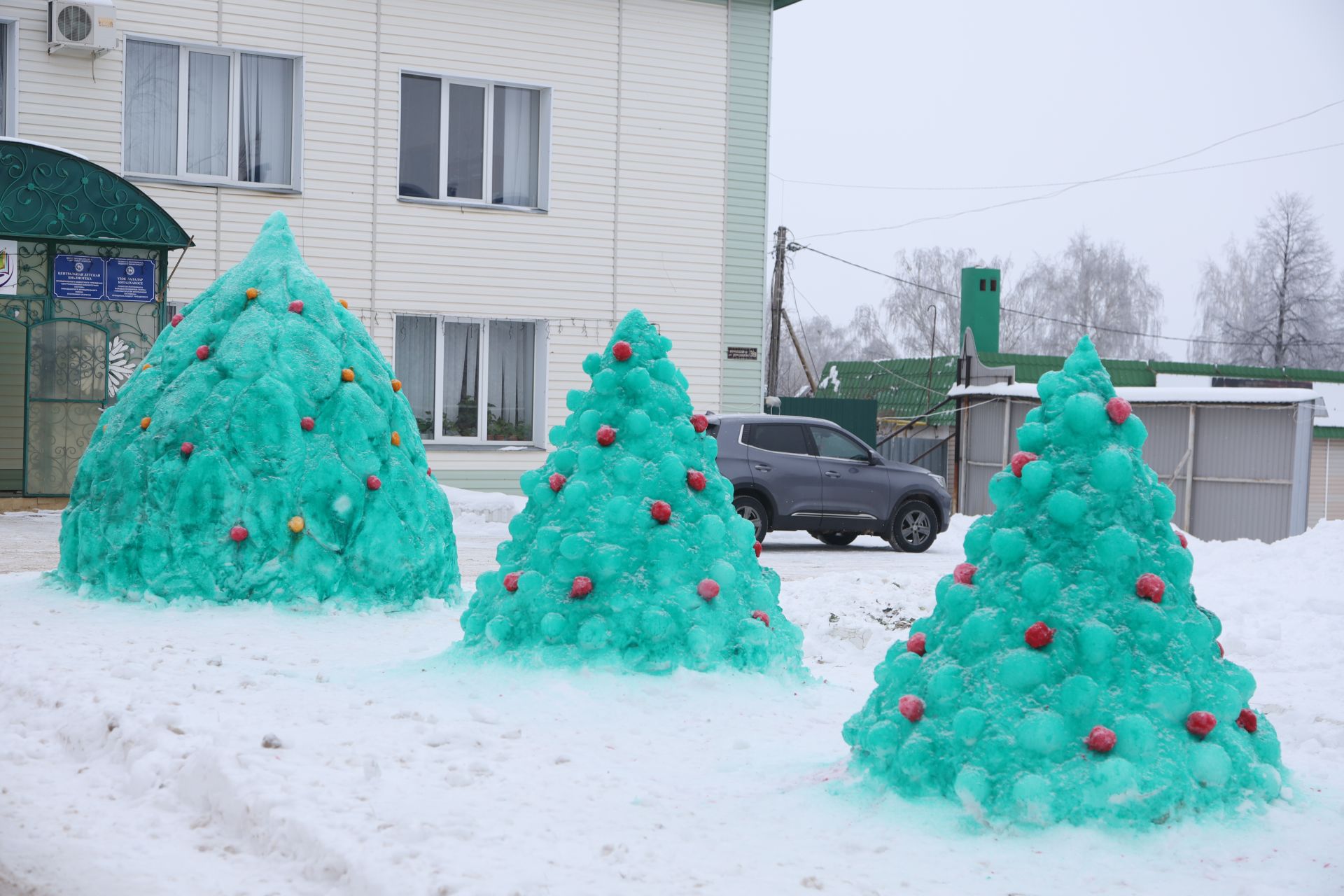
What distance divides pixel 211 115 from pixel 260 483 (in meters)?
11.0

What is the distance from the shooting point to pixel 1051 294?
6969cm

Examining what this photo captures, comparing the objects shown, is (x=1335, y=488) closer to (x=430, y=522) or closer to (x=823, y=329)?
(x=430, y=522)

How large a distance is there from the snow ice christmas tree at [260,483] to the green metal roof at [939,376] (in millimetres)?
18835

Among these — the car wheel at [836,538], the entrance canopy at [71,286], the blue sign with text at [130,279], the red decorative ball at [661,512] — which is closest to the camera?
the red decorative ball at [661,512]

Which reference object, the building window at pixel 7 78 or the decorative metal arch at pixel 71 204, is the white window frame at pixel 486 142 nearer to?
the decorative metal arch at pixel 71 204

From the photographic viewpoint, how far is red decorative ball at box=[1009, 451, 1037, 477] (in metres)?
4.86

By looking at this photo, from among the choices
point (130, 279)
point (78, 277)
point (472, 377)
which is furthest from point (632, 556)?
point (472, 377)

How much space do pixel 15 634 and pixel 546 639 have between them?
3.24 m

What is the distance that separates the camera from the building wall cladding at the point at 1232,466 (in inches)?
730

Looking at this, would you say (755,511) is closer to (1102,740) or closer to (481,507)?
(481,507)

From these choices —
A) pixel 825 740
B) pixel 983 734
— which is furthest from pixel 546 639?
pixel 983 734

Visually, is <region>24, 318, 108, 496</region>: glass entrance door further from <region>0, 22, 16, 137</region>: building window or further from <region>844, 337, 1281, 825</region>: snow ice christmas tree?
<region>844, 337, 1281, 825</region>: snow ice christmas tree

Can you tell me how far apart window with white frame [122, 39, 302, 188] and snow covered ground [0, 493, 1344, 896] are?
1087 cm

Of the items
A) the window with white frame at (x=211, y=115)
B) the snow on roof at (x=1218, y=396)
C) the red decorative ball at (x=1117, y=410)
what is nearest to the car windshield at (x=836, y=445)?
the snow on roof at (x=1218, y=396)
